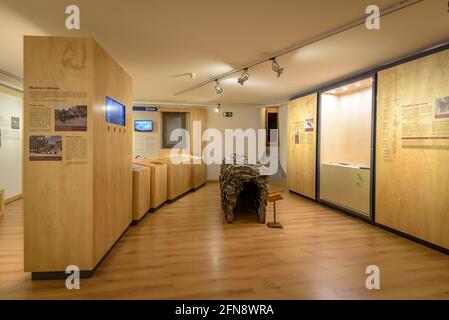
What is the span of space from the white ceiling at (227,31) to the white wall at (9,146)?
118cm

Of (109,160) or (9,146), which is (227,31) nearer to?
(109,160)

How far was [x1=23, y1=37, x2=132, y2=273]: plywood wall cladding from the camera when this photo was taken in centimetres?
257

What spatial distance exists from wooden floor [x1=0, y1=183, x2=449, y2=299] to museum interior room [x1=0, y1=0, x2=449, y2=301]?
3 centimetres

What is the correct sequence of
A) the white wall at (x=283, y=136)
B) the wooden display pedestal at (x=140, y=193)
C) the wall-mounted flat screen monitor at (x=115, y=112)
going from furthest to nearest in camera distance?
the white wall at (x=283, y=136), the wooden display pedestal at (x=140, y=193), the wall-mounted flat screen monitor at (x=115, y=112)

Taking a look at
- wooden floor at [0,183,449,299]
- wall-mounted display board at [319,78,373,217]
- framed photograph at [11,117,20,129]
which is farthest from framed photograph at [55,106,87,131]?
framed photograph at [11,117,20,129]

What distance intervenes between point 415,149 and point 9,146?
8342mm

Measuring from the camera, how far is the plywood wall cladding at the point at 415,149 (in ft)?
11.0

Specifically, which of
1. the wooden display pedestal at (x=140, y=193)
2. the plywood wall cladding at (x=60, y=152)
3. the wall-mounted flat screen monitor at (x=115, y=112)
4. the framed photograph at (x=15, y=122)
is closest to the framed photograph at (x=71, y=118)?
the plywood wall cladding at (x=60, y=152)

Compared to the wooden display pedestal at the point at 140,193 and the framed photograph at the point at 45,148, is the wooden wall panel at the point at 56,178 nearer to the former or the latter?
the framed photograph at the point at 45,148

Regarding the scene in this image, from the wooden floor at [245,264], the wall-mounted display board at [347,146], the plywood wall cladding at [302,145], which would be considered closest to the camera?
the wooden floor at [245,264]

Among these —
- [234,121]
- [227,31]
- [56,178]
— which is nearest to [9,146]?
[56,178]

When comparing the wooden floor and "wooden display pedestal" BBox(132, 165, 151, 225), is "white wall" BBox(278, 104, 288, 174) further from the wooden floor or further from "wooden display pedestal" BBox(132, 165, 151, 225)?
"wooden display pedestal" BBox(132, 165, 151, 225)

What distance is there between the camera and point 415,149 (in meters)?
3.69

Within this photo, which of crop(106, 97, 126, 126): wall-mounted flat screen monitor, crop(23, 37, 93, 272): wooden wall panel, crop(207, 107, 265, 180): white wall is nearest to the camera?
crop(23, 37, 93, 272): wooden wall panel
